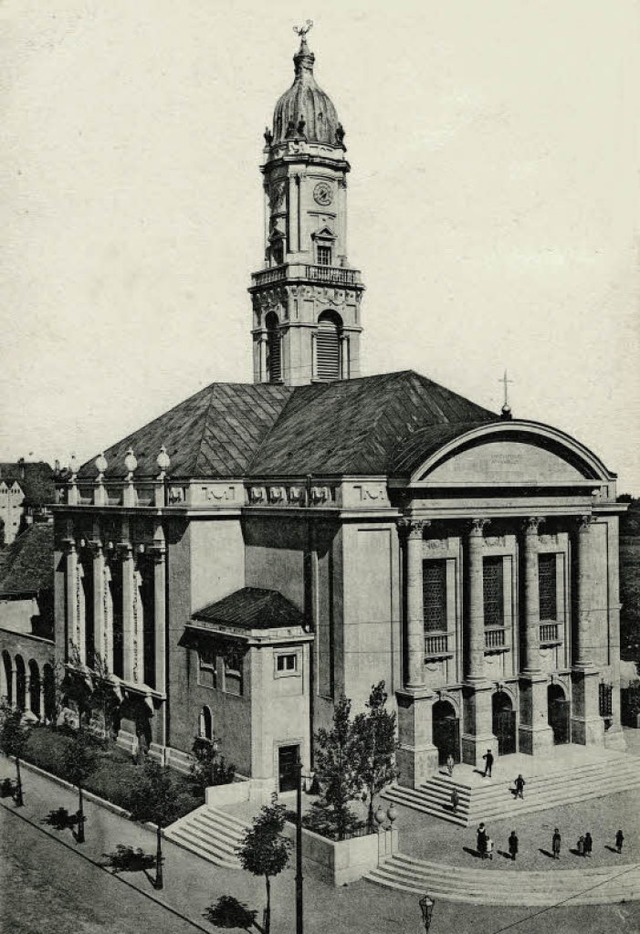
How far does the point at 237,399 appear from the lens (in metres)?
56.3

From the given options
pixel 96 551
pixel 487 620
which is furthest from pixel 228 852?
pixel 96 551

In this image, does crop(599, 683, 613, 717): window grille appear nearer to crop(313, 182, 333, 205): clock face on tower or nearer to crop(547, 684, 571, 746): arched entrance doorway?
crop(547, 684, 571, 746): arched entrance doorway

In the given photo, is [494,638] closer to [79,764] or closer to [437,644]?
[437,644]

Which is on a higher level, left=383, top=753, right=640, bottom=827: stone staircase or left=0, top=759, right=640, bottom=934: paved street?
left=383, top=753, right=640, bottom=827: stone staircase

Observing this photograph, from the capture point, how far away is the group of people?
35650 mm

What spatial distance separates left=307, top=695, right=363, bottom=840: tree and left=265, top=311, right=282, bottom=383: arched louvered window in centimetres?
2554

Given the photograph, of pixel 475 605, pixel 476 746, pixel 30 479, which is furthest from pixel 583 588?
pixel 30 479

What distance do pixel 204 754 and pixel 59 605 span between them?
19.9 meters

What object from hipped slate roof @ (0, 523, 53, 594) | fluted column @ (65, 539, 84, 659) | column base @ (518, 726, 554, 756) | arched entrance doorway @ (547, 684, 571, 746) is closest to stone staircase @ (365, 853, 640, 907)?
column base @ (518, 726, 554, 756)

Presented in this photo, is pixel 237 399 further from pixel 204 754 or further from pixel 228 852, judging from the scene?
pixel 228 852

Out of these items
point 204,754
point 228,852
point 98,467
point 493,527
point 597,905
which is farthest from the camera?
point 98,467

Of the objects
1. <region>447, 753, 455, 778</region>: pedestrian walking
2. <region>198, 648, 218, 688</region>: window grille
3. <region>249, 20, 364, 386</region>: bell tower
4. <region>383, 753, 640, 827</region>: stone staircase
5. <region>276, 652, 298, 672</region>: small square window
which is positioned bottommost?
<region>383, 753, 640, 827</region>: stone staircase

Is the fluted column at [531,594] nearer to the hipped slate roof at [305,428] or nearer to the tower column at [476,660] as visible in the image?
the tower column at [476,660]

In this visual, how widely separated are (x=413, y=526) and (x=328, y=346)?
→ 19.2 m
